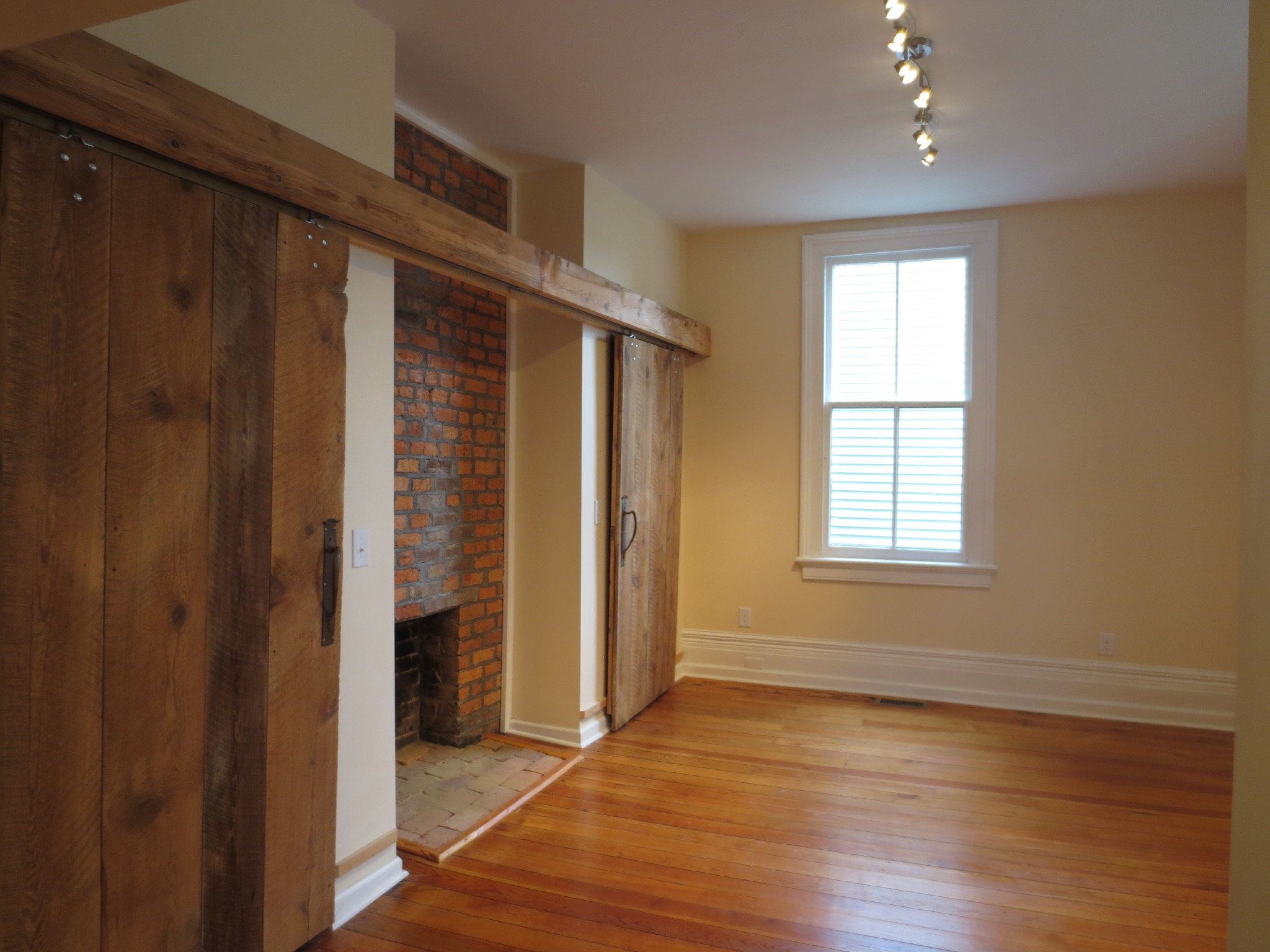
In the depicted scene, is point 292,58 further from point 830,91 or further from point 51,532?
point 830,91

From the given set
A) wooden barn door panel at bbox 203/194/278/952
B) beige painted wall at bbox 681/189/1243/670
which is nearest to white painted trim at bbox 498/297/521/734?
beige painted wall at bbox 681/189/1243/670

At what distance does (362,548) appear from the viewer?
A: 101 inches

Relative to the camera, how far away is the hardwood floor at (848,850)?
2.42 metres

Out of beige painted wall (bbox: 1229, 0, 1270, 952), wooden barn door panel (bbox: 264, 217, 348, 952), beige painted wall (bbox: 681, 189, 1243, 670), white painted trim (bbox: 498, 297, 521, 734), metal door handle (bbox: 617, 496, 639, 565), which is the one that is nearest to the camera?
beige painted wall (bbox: 1229, 0, 1270, 952)

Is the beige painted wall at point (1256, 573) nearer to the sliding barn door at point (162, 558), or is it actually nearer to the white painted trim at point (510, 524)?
the sliding barn door at point (162, 558)

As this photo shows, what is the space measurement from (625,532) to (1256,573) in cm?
329

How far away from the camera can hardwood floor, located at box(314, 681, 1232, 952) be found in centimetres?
242

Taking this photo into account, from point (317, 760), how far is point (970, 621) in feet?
12.4

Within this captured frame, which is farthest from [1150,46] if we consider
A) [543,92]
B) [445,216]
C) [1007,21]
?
[445,216]

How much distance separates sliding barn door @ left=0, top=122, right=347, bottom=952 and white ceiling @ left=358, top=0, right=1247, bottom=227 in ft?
3.80

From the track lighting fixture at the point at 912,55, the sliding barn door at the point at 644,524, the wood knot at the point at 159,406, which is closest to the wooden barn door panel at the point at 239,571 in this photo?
the wood knot at the point at 159,406

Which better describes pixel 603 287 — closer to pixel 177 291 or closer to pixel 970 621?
pixel 177 291

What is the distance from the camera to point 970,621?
15.6ft

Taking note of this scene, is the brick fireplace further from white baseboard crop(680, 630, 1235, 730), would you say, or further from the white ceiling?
white baseboard crop(680, 630, 1235, 730)
